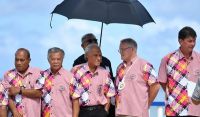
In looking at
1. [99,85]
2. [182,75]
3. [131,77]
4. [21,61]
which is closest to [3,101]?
[21,61]

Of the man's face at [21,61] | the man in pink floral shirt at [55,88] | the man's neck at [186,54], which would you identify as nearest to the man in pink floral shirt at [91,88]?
the man in pink floral shirt at [55,88]

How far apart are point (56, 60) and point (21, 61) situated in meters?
0.48

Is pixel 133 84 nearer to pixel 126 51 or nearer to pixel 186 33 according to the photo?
pixel 126 51

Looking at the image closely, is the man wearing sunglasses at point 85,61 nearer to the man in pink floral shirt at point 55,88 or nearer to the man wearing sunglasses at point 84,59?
the man wearing sunglasses at point 84,59

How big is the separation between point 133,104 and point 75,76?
87cm

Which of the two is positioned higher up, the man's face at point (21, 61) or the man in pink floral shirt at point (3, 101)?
the man's face at point (21, 61)

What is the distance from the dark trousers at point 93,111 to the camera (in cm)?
743

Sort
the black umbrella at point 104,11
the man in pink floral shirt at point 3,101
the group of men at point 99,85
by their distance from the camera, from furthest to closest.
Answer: the black umbrella at point 104,11 < the man in pink floral shirt at point 3,101 < the group of men at point 99,85

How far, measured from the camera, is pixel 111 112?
7918mm

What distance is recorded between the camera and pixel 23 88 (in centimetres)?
769

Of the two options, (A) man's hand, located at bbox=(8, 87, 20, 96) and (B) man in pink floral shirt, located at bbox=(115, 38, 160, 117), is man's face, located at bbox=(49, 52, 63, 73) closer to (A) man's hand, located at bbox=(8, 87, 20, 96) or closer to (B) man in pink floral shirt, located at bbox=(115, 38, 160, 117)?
(A) man's hand, located at bbox=(8, 87, 20, 96)

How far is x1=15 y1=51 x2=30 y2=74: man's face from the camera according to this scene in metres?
7.59

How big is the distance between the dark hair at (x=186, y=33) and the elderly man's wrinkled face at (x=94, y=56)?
108 centimetres

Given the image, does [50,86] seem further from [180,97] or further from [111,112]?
[180,97]
